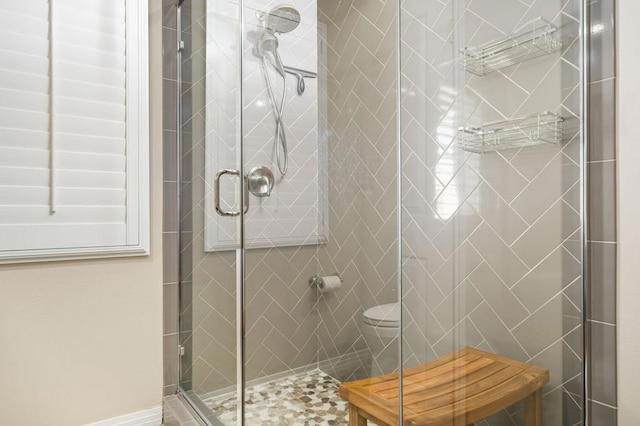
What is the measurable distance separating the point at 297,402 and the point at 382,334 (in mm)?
435

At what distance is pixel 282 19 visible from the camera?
1.38 metres

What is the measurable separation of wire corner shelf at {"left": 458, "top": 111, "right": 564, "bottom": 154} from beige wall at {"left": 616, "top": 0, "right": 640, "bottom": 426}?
24 cm

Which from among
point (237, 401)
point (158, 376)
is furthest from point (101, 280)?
point (237, 401)

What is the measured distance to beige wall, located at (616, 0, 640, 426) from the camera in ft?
3.45

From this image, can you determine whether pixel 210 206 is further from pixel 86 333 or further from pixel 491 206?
pixel 491 206

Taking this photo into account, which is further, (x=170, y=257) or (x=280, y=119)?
(x=170, y=257)

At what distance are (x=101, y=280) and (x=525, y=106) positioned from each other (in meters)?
1.84

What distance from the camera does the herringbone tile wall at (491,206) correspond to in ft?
3.13

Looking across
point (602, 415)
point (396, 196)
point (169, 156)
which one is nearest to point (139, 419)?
point (169, 156)

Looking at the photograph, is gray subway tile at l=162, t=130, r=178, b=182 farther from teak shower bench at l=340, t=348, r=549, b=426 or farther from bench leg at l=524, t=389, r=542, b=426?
bench leg at l=524, t=389, r=542, b=426

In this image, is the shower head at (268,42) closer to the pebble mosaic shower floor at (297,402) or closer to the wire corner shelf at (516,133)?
the wire corner shelf at (516,133)

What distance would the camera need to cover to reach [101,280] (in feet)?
6.15

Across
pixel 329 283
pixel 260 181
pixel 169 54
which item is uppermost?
pixel 169 54

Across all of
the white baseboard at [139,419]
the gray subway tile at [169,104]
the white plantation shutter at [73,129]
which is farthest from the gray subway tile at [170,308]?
the gray subway tile at [169,104]
